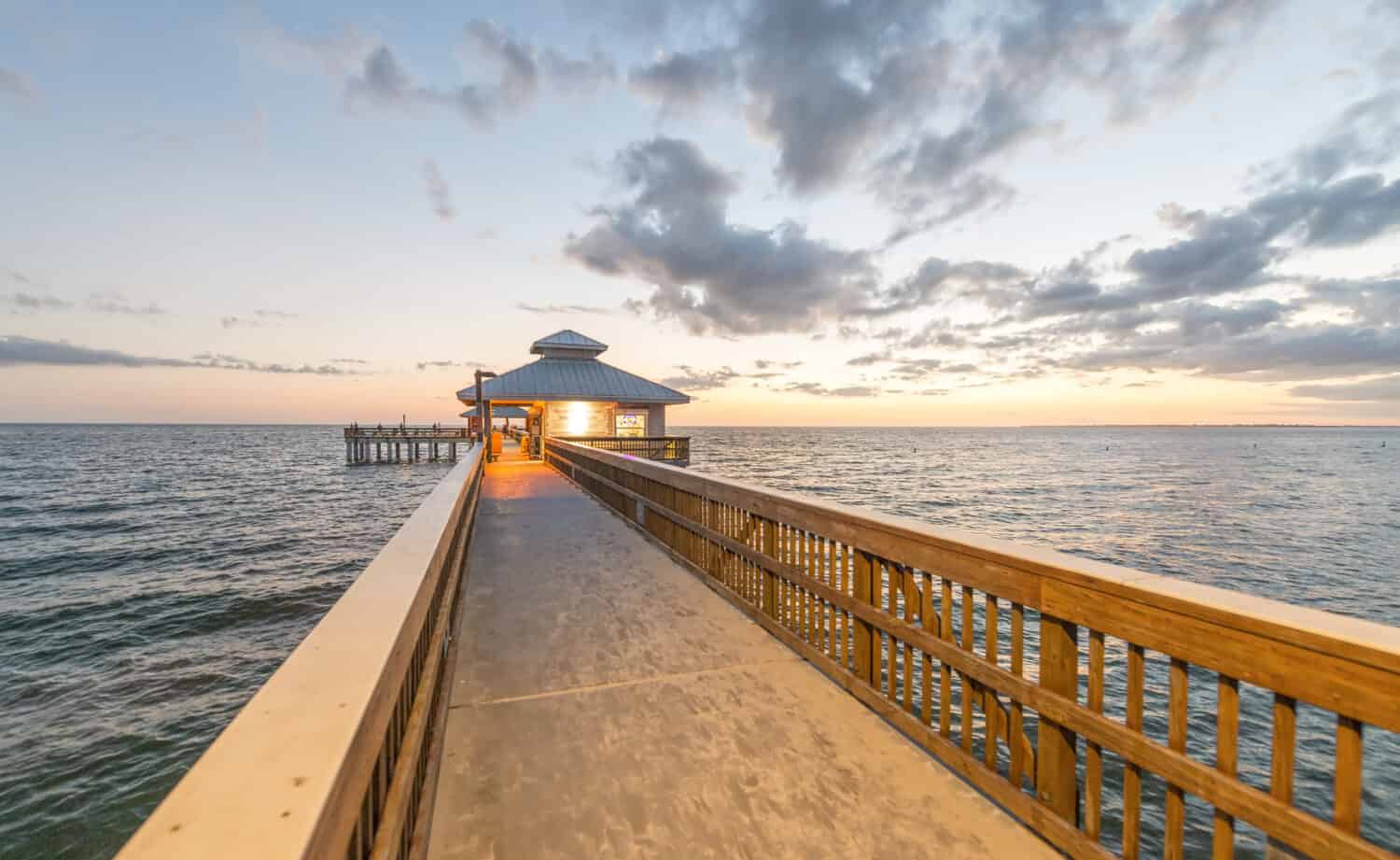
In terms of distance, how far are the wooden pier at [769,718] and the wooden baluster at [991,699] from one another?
0.02 m

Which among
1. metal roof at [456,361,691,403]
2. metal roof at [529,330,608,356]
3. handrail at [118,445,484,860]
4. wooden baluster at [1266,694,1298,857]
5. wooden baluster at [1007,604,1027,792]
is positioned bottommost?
wooden baluster at [1007,604,1027,792]

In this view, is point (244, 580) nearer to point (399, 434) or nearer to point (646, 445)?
point (646, 445)

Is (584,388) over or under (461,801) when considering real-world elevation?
over

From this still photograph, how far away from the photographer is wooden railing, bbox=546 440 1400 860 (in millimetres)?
1558

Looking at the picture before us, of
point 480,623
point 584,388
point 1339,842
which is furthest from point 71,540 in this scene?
point 1339,842

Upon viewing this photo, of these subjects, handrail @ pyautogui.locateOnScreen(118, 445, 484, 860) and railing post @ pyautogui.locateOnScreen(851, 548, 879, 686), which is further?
railing post @ pyautogui.locateOnScreen(851, 548, 879, 686)

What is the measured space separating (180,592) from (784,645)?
617 inches

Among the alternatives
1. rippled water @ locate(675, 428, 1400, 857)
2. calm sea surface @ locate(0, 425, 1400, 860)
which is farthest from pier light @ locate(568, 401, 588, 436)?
calm sea surface @ locate(0, 425, 1400, 860)

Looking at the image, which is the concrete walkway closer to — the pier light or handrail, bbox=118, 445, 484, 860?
handrail, bbox=118, 445, 484, 860

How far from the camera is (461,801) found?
A: 8.36ft

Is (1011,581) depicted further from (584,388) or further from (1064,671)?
(584,388)

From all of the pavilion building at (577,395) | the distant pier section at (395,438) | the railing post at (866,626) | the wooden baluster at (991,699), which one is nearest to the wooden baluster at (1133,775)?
the wooden baluster at (991,699)

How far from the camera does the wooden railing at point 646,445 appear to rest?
2448 cm

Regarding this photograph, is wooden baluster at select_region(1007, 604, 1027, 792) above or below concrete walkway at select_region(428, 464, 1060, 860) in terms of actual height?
above
